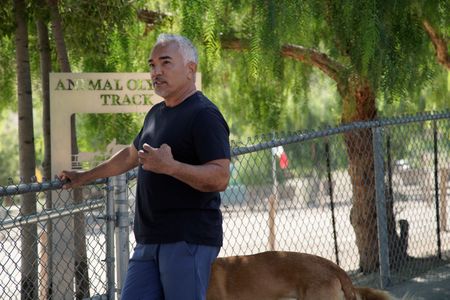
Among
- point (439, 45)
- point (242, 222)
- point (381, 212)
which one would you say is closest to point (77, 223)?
point (242, 222)

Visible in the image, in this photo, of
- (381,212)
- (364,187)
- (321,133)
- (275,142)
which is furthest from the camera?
(364,187)

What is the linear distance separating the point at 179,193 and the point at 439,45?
687cm

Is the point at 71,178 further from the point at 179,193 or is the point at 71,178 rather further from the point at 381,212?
the point at 381,212

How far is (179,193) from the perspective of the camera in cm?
359

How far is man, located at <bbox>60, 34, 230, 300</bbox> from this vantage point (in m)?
3.50

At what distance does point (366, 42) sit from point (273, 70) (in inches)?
36.6

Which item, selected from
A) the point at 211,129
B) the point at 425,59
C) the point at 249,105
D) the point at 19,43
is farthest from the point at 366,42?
the point at 249,105

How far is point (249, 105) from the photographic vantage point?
34.9ft

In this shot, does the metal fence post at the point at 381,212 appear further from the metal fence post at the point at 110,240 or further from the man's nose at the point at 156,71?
the man's nose at the point at 156,71

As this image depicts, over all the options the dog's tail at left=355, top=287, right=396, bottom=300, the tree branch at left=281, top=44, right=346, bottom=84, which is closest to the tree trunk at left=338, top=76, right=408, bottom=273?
the tree branch at left=281, top=44, right=346, bottom=84

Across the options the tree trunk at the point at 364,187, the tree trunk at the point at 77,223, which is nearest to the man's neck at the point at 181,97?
the tree trunk at the point at 77,223

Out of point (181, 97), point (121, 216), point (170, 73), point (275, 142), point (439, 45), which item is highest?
point (439, 45)

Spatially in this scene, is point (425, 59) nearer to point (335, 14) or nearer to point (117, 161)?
point (335, 14)

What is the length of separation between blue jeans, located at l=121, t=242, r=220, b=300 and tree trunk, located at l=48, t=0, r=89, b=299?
1.93 meters
